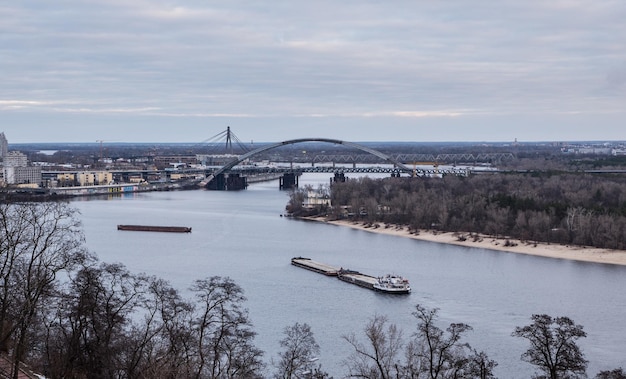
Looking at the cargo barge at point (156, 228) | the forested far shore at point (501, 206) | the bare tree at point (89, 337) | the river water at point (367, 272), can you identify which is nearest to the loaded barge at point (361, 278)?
the river water at point (367, 272)

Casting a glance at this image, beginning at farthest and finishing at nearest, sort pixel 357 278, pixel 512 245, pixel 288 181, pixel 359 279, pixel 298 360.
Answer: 1. pixel 288 181
2. pixel 512 245
3. pixel 357 278
4. pixel 359 279
5. pixel 298 360

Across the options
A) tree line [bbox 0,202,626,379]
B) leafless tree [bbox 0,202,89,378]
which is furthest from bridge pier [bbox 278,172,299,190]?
leafless tree [bbox 0,202,89,378]

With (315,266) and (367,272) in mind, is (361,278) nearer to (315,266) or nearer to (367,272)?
(367,272)

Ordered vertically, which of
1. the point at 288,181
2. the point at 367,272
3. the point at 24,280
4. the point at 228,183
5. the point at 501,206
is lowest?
the point at 367,272

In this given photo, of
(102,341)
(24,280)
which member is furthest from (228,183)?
(24,280)

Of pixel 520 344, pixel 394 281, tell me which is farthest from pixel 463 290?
pixel 520 344
